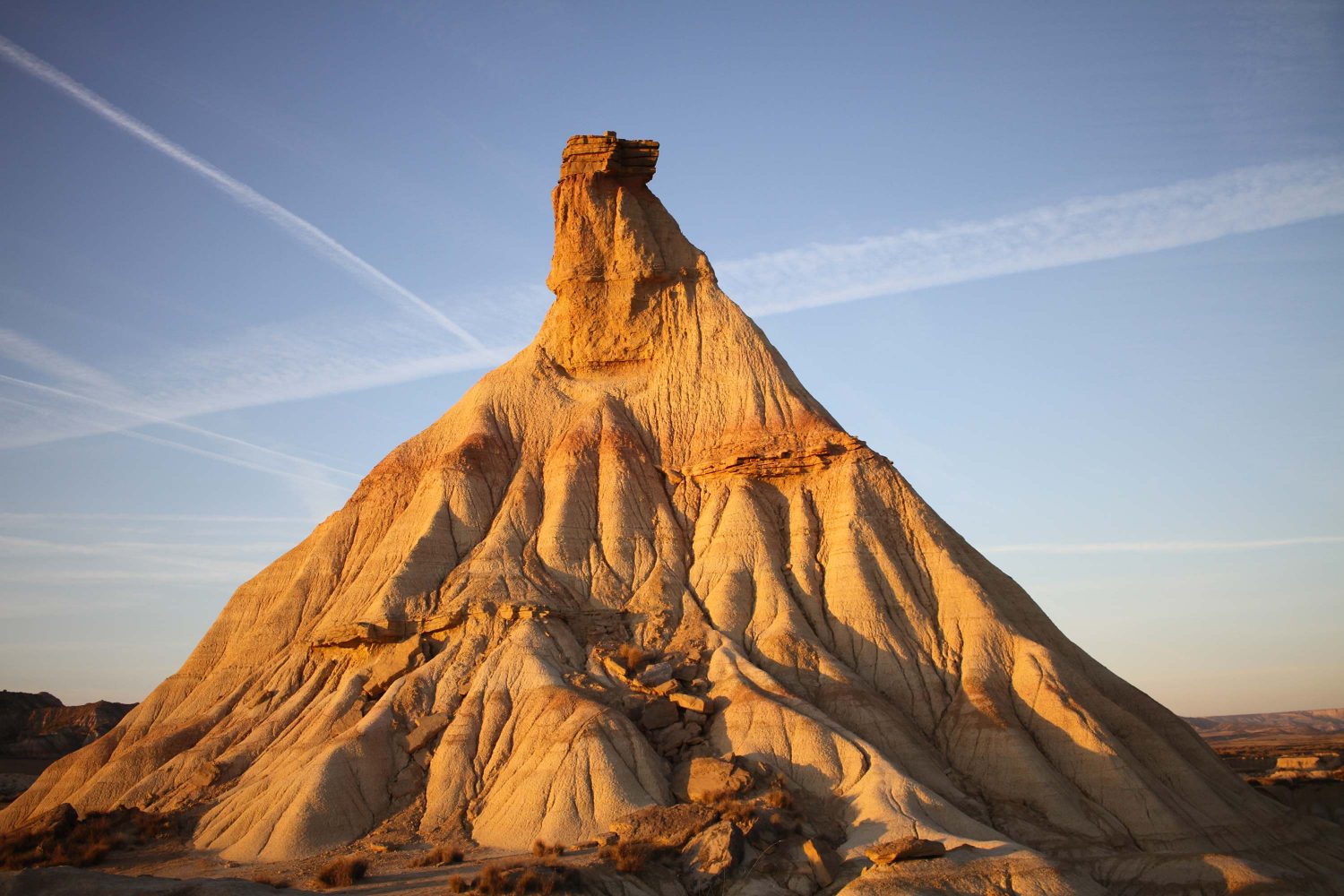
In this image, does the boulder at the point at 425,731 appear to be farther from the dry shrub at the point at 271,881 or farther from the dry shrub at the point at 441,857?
the dry shrub at the point at 271,881

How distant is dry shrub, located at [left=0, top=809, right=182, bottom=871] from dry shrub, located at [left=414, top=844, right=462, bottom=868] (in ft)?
34.2

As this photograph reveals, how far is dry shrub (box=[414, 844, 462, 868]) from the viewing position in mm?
32375

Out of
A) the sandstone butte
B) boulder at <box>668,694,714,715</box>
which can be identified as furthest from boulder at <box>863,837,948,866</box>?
boulder at <box>668,694,714,715</box>

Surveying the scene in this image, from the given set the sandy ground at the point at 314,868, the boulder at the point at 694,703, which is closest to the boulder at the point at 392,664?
the sandy ground at the point at 314,868

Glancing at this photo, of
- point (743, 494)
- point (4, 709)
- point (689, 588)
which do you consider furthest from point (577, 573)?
point (4, 709)

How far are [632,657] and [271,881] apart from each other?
15.1 m

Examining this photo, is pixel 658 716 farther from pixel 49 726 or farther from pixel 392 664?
pixel 49 726

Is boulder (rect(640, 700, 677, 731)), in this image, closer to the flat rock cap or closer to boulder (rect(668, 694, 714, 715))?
boulder (rect(668, 694, 714, 715))

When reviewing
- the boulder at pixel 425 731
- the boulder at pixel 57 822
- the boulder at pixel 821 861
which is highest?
the boulder at pixel 425 731

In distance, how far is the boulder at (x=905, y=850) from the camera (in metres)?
28.8

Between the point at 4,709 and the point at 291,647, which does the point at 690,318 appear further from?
the point at 4,709

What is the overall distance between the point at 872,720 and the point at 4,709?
2690 inches

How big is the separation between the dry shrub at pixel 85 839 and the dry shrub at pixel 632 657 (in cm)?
1591

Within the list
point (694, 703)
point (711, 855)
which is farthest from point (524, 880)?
point (694, 703)
